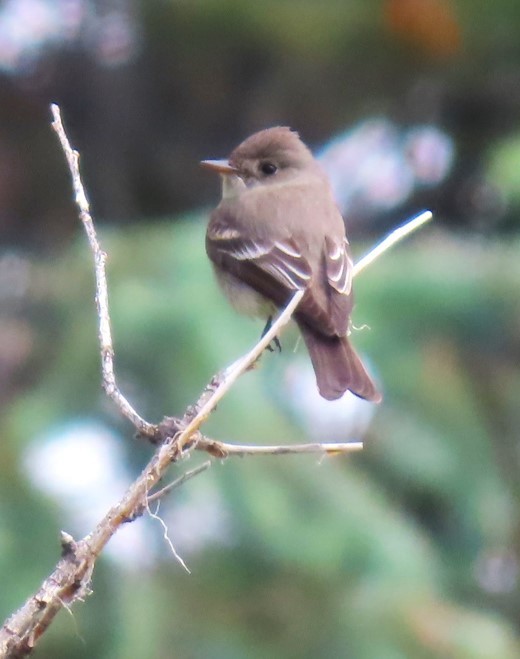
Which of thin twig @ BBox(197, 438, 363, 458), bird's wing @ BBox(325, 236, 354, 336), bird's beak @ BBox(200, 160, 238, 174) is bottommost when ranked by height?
thin twig @ BBox(197, 438, 363, 458)

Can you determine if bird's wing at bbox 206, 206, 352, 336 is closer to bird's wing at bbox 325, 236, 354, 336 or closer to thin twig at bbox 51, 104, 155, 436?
bird's wing at bbox 325, 236, 354, 336

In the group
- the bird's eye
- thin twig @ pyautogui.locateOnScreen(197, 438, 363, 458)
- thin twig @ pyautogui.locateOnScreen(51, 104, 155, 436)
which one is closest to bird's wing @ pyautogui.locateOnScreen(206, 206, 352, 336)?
the bird's eye

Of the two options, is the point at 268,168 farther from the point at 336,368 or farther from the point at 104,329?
the point at 104,329

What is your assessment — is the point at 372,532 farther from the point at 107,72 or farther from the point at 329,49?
the point at 107,72

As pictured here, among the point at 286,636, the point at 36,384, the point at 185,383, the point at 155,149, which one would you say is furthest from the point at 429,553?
the point at 155,149

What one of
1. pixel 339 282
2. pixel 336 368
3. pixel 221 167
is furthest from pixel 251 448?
pixel 221 167

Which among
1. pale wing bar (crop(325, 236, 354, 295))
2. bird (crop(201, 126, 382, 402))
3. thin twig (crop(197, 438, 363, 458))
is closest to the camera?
thin twig (crop(197, 438, 363, 458))

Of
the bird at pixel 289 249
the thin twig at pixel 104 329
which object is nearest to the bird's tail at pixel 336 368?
the bird at pixel 289 249
